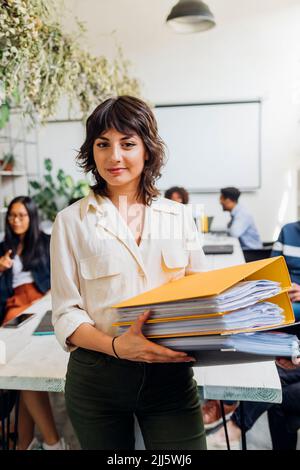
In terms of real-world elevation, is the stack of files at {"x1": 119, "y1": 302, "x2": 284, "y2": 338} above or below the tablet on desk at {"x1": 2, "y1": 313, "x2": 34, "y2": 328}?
above

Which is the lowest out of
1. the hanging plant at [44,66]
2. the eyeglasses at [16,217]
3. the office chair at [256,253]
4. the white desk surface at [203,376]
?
the office chair at [256,253]

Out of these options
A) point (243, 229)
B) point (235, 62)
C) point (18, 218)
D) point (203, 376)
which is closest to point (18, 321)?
point (203, 376)

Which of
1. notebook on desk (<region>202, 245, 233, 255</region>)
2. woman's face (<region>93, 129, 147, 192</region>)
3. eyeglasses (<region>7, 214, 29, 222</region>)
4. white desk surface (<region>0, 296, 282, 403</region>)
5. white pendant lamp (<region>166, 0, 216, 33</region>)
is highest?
white pendant lamp (<region>166, 0, 216, 33</region>)

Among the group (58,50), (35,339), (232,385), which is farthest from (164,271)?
(58,50)

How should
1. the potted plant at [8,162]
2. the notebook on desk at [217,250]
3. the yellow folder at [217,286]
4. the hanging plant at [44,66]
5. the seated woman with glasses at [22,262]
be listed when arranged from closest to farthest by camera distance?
the yellow folder at [217,286] < the hanging plant at [44,66] < the seated woman with glasses at [22,262] < the notebook on desk at [217,250] < the potted plant at [8,162]

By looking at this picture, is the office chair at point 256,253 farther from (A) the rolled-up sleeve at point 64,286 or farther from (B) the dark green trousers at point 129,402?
(A) the rolled-up sleeve at point 64,286

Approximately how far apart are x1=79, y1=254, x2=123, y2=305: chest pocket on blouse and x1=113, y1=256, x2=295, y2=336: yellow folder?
0.08 metres

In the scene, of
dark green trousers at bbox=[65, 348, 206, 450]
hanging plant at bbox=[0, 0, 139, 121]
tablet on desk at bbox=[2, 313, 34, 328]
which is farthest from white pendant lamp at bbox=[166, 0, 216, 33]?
dark green trousers at bbox=[65, 348, 206, 450]

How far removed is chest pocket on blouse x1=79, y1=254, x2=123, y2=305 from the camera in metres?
0.85

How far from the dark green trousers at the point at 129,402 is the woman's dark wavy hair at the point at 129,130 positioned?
13.5 inches

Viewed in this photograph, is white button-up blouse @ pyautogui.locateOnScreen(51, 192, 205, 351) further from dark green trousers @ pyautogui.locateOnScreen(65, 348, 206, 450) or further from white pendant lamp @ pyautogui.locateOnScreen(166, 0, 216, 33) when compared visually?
white pendant lamp @ pyautogui.locateOnScreen(166, 0, 216, 33)

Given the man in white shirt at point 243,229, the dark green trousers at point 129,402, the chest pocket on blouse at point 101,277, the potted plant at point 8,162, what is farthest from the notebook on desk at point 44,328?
the potted plant at point 8,162

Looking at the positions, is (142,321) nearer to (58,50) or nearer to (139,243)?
(139,243)

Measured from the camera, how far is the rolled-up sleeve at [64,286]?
842mm
